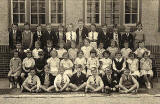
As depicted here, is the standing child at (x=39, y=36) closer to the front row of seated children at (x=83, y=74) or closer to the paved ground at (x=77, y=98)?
the front row of seated children at (x=83, y=74)

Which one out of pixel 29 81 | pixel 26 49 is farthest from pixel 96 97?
pixel 26 49

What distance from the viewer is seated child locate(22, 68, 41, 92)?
10.9 meters

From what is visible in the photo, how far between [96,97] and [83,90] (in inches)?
39.4

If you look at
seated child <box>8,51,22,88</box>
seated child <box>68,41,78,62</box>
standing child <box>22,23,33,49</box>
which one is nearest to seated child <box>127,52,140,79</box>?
seated child <box>68,41,78,62</box>

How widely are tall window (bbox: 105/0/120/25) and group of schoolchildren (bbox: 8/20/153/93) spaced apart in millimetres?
1023

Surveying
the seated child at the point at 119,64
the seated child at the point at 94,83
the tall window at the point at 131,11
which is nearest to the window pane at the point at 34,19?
the tall window at the point at 131,11

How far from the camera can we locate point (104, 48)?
12.5 metres

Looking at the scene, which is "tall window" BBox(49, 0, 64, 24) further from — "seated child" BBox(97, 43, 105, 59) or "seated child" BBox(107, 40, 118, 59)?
"seated child" BBox(107, 40, 118, 59)

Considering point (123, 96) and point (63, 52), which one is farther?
point (63, 52)

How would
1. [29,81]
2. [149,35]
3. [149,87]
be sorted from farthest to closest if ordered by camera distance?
[149,35], [149,87], [29,81]

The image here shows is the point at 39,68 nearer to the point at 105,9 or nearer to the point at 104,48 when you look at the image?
the point at 104,48

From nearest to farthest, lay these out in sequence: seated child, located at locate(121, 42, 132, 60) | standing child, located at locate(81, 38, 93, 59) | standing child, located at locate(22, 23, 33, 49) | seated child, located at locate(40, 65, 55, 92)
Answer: seated child, located at locate(40, 65, 55, 92), standing child, located at locate(81, 38, 93, 59), seated child, located at locate(121, 42, 132, 60), standing child, located at locate(22, 23, 33, 49)

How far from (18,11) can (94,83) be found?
187 inches

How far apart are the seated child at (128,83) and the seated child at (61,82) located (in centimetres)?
170
